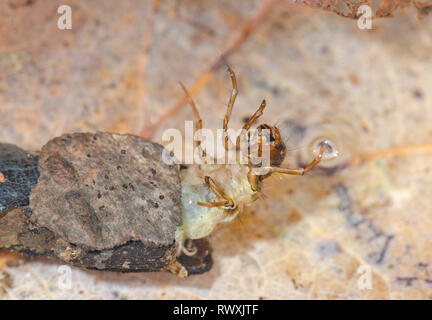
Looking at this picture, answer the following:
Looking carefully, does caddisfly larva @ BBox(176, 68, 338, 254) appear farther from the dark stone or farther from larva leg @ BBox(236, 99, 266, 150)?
the dark stone

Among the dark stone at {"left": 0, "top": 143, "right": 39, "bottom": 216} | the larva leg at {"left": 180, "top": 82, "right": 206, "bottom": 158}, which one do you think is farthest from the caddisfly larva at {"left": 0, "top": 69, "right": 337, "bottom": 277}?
the larva leg at {"left": 180, "top": 82, "right": 206, "bottom": 158}

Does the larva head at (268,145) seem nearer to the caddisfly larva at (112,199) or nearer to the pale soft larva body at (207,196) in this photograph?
the caddisfly larva at (112,199)

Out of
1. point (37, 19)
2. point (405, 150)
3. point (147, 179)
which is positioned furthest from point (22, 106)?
point (405, 150)

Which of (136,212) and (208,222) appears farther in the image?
(208,222)

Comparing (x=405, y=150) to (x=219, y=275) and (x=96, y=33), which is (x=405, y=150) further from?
(x=96, y=33)

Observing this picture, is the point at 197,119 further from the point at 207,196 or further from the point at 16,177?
the point at 16,177

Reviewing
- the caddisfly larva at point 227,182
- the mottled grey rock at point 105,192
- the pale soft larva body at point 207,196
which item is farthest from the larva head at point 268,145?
the mottled grey rock at point 105,192
